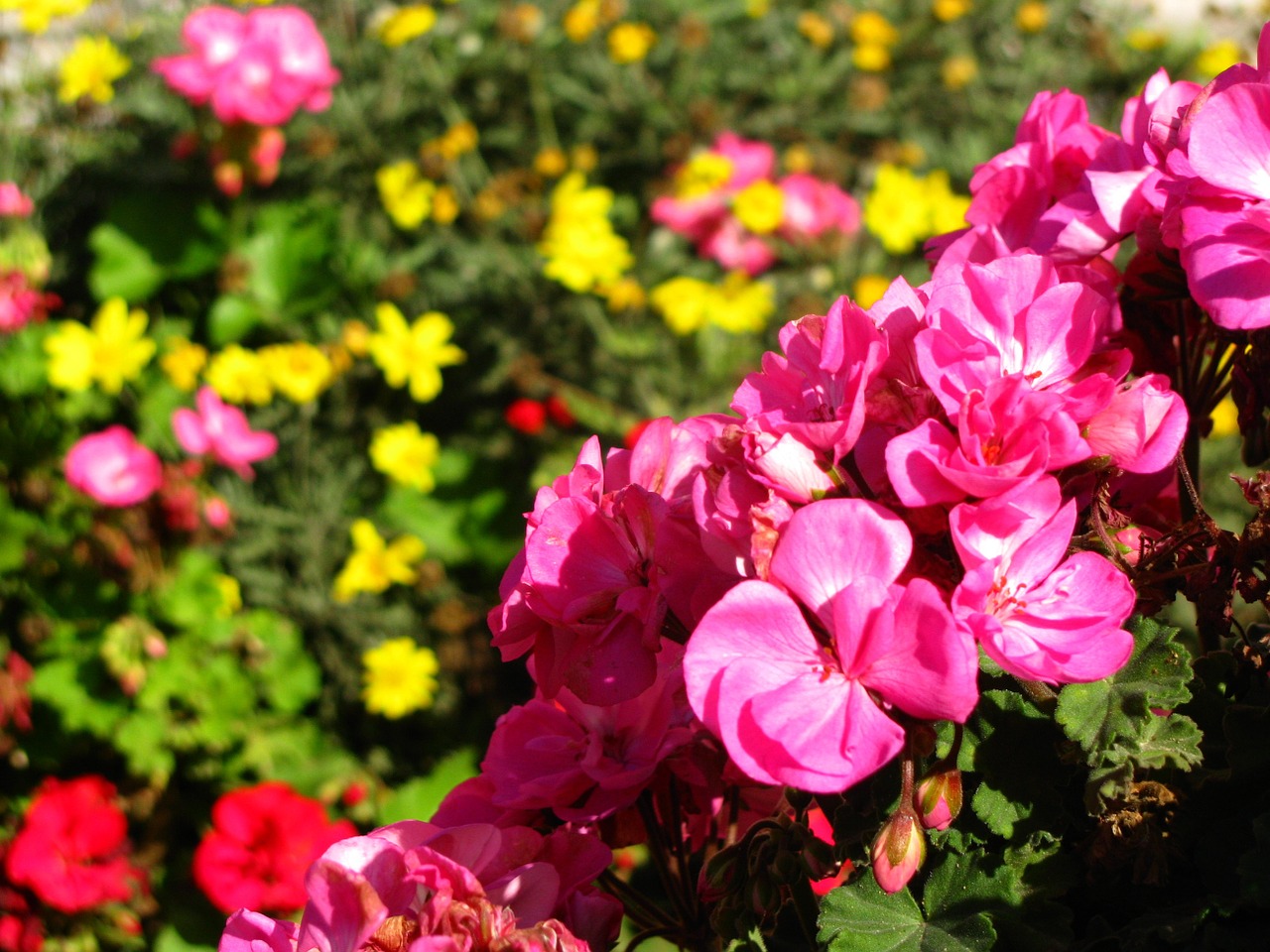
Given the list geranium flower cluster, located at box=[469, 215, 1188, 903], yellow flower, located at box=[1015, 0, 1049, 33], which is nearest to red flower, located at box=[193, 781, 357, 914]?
geranium flower cluster, located at box=[469, 215, 1188, 903]

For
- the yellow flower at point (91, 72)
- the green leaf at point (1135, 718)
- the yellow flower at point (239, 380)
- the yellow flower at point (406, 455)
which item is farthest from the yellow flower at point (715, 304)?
the green leaf at point (1135, 718)

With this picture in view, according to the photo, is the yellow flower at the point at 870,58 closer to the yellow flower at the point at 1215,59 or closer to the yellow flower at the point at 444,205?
the yellow flower at the point at 1215,59

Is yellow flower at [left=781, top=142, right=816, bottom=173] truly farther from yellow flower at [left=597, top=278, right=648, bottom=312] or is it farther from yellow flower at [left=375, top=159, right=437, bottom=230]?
yellow flower at [left=375, top=159, right=437, bottom=230]

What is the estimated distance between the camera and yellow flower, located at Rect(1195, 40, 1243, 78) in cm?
304

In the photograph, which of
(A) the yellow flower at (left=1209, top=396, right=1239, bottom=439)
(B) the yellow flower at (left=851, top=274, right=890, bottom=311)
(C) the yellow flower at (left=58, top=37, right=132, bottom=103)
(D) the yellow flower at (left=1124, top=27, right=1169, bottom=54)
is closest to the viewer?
(A) the yellow flower at (left=1209, top=396, right=1239, bottom=439)

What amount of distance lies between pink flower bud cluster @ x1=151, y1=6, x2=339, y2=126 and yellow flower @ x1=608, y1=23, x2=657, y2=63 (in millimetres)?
730

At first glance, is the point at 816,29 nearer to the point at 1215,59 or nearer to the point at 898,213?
the point at 898,213

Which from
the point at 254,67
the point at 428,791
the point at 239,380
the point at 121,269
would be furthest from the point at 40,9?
the point at 428,791

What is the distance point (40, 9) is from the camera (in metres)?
3.15

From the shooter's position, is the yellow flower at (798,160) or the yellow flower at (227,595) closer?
the yellow flower at (227,595)

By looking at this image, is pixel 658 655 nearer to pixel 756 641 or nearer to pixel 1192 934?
pixel 756 641

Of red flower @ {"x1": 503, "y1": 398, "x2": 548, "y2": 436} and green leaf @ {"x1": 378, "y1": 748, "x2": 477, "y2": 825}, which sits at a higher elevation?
red flower @ {"x1": 503, "y1": 398, "x2": 548, "y2": 436}

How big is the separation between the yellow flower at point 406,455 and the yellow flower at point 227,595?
39 cm

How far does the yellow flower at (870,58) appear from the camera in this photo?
330cm
